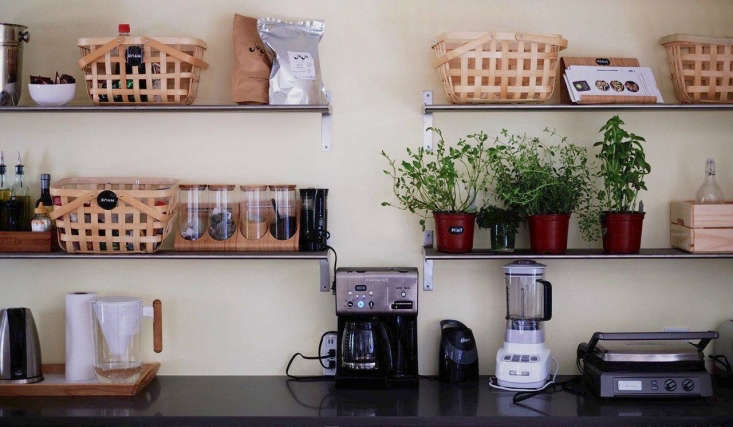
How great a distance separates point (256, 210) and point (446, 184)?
0.68m

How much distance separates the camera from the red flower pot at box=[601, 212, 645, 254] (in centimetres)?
285

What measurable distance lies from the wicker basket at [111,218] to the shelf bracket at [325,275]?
1.93 ft

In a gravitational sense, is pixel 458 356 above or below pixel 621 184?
below

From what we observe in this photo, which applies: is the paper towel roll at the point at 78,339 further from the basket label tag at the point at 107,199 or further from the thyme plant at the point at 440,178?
the thyme plant at the point at 440,178

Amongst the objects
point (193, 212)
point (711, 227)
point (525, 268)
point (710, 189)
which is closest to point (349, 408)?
point (525, 268)

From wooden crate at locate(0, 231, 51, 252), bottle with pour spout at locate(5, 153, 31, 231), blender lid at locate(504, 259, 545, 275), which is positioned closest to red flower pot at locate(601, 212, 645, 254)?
blender lid at locate(504, 259, 545, 275)

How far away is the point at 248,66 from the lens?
2.88 m

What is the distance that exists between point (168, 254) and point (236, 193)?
358 millimetres

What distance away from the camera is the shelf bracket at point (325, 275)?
10.0ft

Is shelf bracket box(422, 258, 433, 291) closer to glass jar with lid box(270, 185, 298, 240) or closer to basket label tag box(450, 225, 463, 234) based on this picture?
basket label tag box(450, 225, 463, 234)

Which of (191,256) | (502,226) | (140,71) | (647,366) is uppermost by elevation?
(140,71)

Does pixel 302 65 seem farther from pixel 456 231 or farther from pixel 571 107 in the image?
pixel 571 107

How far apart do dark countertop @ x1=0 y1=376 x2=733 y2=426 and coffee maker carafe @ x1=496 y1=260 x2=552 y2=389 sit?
83mm

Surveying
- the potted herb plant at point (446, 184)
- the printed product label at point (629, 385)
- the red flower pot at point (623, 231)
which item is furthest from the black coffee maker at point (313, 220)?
the printed product label at point (629, 385)
